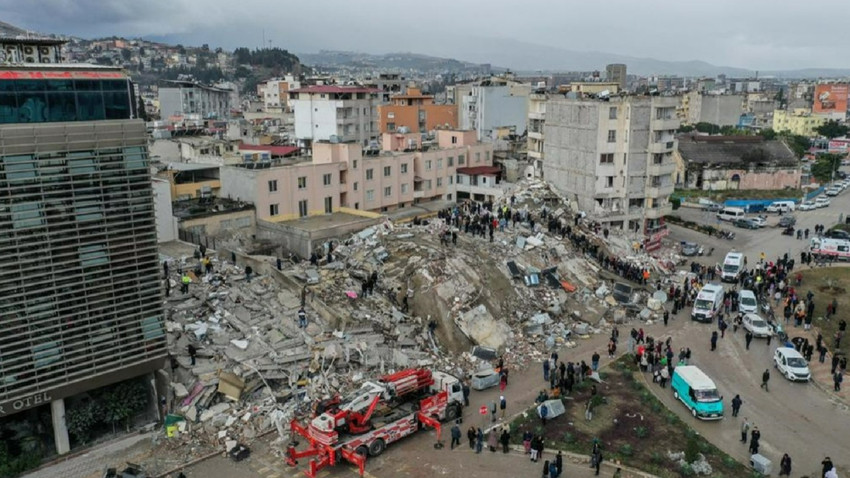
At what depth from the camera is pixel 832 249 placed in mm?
49656

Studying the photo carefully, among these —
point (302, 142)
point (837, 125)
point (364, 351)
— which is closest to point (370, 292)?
point (364, 351)

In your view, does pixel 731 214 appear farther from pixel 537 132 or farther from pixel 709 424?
pixel 709 424

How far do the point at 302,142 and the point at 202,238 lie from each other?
33.9m

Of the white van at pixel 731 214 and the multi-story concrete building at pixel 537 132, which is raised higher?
the multi-story concrete building at pixel 537 132

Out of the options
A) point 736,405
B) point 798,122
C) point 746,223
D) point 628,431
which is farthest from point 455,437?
point 798,122

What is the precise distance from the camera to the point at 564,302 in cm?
3675

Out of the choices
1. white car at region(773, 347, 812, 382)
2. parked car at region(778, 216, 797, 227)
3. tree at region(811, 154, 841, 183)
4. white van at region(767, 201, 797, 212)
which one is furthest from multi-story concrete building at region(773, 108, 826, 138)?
white car at region(773, 347, 812, 382)

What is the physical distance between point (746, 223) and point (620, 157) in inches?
714

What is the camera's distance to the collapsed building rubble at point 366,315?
26.1 meters

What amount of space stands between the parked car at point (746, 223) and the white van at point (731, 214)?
903mm

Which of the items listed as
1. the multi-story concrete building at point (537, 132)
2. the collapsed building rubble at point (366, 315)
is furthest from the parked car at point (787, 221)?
the collapsed building rubble at point (366, 315)

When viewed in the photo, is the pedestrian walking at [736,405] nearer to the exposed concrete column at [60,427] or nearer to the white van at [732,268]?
the white van at [732,268]

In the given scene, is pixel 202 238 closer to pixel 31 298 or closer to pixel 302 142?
pixel 31 298

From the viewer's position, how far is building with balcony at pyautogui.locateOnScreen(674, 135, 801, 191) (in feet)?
263
